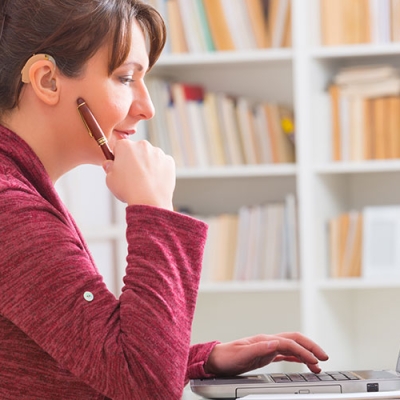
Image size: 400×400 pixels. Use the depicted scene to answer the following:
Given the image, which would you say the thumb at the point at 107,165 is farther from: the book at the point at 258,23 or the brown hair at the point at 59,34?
the book at the point at 258,23

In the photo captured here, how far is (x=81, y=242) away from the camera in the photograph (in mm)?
1109

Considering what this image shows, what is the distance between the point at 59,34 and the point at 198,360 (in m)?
0.51

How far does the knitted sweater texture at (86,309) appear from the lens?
3.19 ft

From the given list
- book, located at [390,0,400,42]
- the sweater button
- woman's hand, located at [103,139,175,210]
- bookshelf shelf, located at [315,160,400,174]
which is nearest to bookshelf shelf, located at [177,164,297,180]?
bookshelf shelf, located at [315,160,400,174]

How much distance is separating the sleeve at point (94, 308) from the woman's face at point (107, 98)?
0.61 ft

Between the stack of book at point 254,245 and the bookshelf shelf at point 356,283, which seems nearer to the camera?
the bookshelf shelf at point 356,283

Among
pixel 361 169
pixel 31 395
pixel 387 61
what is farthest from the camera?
pixel 387 61

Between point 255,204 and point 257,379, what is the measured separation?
86.1 inches

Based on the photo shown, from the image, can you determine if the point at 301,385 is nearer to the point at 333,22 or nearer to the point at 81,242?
the point at 81,242

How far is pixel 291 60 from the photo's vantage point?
3055 mm

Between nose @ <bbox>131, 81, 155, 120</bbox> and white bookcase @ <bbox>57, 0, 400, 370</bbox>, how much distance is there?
1752 mm

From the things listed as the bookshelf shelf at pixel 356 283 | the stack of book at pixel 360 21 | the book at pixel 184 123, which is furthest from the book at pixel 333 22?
the bookshelf shelf at pixel 356 283

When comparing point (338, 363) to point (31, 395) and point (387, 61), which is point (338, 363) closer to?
→ point (387, 61)

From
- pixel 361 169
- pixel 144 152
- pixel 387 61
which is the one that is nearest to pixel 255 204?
pixel 361 169
